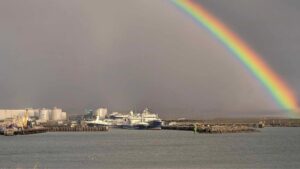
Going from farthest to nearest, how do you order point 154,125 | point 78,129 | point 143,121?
point 143,121 → point 154,125 → point 78,129

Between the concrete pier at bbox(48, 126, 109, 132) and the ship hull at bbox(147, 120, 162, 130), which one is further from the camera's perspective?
the ship hull at bbox(147, 120, 162, 130)

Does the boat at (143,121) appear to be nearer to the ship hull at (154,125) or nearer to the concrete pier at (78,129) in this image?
the ship hull at (154,125)

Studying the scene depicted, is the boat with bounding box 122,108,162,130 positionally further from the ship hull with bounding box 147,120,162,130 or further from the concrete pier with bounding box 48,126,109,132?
the concrete pier with bounding box 48,126,109,132

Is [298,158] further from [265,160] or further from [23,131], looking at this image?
[23,131]

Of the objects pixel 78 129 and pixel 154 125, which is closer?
pixel 78 129

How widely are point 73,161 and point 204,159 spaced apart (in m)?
11.7

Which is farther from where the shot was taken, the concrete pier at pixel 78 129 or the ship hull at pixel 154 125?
the ship hull at pixel 154 125

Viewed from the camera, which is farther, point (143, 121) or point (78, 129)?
point (143, 121)

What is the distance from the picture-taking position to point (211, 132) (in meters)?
132

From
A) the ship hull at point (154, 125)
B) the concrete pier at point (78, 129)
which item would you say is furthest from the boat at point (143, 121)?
the concrete pier at point (78, 129)

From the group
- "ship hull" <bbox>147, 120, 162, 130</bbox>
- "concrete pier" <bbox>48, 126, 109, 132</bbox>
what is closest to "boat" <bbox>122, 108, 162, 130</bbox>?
"ship hull" <bbox>147, 120, 162, 130</bbox>

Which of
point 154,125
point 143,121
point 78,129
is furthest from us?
point 143,121

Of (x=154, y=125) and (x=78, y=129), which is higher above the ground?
(x=154, y=125)

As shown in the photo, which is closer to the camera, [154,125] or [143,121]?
[154,125]
